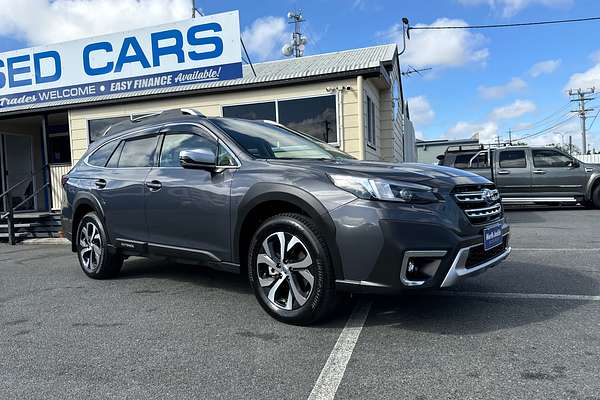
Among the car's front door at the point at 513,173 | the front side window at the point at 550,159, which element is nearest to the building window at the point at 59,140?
the car's front door at the point at 513,173

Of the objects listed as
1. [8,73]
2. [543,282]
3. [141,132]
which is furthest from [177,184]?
[8,73]

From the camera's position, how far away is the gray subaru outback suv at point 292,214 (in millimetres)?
3418

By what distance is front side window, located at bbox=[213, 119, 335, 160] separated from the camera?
443 centimetres

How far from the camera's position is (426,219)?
3.40 meters

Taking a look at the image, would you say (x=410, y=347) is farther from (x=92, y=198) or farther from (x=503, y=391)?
(x=92, y=198)

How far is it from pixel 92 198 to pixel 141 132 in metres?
0.97

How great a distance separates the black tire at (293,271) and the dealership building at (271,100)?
6.60 m

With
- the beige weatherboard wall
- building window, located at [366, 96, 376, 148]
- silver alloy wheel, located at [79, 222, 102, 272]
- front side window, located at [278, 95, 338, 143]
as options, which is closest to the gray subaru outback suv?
silver alloy wheel, located at [79, 222, 102, 272]

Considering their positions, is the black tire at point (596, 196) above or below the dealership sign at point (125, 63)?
below

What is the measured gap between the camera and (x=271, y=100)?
10.7 meters

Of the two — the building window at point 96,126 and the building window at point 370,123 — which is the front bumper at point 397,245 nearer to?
the building window at point 370,123

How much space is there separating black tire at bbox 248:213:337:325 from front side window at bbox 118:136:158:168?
1807 mm

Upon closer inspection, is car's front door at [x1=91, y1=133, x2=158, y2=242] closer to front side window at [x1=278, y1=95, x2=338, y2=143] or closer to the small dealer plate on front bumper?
the small dealer plate on front bumper

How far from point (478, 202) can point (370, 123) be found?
7912 millimetres
